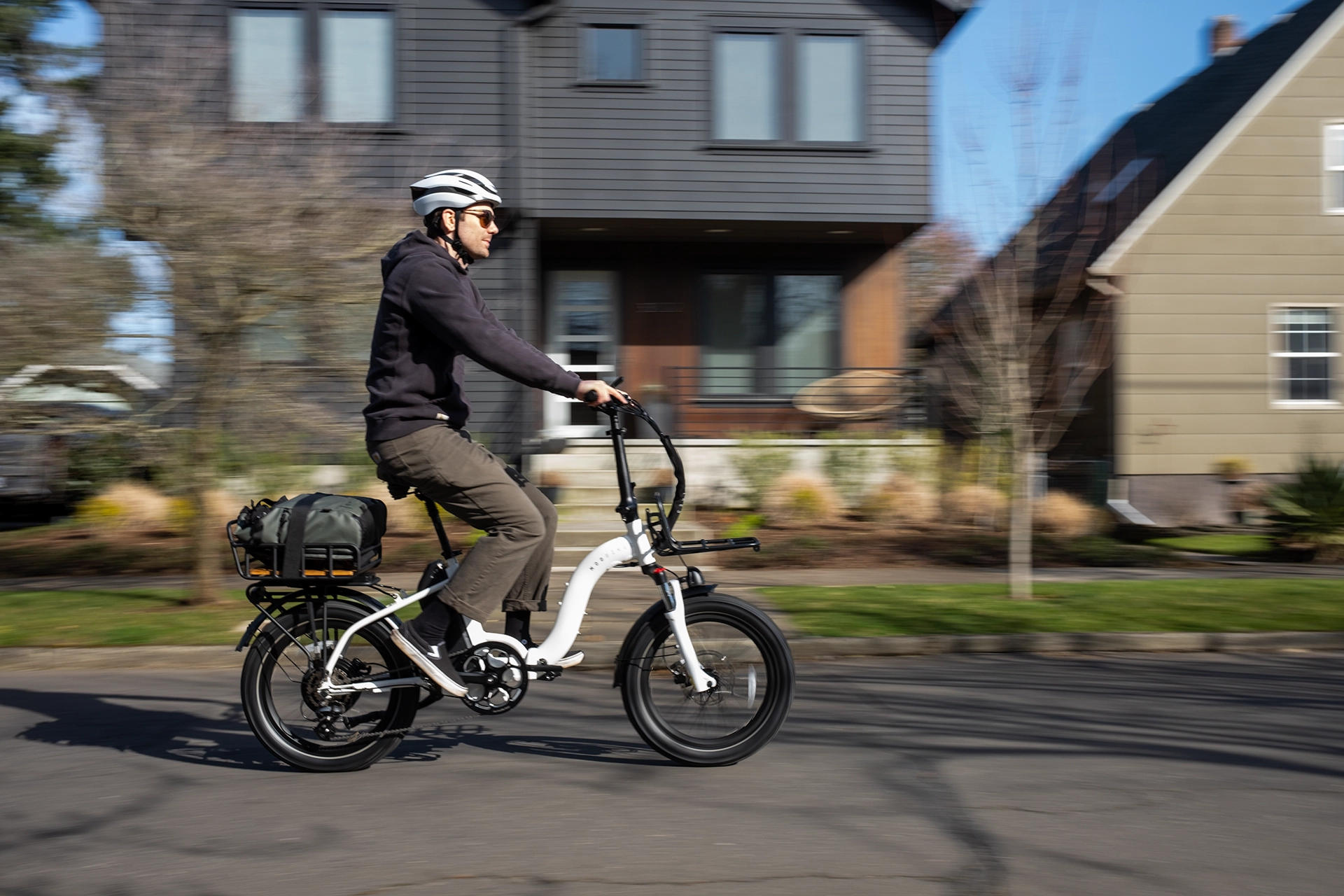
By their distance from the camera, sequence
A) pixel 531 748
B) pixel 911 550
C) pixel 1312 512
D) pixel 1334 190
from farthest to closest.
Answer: pixel 1334 190, pixel 1312 512, pixel 911 550, pixel 531 748

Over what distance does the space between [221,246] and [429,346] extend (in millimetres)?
4644

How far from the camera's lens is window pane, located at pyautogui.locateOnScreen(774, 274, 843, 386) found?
61.1ft

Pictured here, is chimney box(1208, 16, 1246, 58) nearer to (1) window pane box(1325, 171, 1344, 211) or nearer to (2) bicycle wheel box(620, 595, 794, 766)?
(1) window pane box(1325, 171, 1344, 211)

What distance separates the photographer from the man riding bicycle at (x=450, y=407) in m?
4.51

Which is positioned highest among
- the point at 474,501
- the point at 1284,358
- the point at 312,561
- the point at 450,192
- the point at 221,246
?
the point at 221,246

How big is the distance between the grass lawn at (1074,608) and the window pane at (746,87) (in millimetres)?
8986

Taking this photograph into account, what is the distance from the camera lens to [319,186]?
30.9 feet

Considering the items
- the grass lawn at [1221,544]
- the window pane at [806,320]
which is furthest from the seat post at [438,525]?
the window pane at [806,320]

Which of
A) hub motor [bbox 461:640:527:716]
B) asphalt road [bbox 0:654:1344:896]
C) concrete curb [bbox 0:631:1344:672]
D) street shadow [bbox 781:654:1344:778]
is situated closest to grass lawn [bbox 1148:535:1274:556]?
concrete curb [bbox 0:631:1344:672]

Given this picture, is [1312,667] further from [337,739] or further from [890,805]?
[337,739]

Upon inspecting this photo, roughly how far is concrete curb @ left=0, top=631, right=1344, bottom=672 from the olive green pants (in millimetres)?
2770

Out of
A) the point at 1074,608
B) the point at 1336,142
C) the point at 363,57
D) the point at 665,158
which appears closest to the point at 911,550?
the point at 1074,608

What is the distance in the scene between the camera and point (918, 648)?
776 centimetres

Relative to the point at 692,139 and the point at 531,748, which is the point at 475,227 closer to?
the point at 531,748
